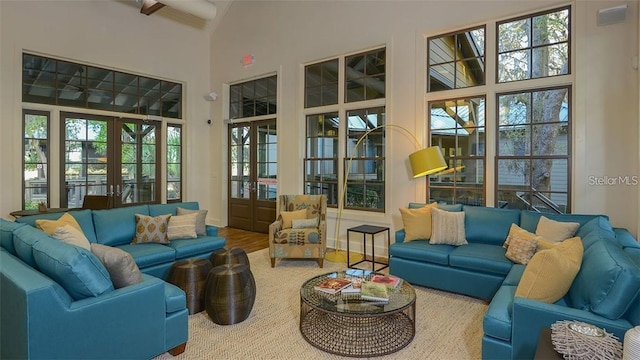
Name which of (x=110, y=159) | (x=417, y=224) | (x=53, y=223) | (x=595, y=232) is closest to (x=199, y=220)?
(x=53, y=223)

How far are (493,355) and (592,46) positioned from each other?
11.5ft

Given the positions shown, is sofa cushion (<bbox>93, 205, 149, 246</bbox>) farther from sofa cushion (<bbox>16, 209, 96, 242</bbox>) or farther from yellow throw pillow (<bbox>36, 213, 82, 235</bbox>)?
yellow throw pillow (<bbox>36, 213, 82, 235</bbox>)

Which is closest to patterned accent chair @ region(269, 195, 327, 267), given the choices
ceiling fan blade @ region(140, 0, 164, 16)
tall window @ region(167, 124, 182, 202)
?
tall window @ region(167, 124, 182, 202)

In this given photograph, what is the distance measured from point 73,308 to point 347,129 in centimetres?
443

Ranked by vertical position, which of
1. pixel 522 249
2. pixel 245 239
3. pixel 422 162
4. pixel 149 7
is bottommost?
pixel 245 239

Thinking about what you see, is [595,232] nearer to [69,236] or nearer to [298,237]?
[298,237]

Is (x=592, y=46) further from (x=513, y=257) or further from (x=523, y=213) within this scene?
(x=513, y=257)

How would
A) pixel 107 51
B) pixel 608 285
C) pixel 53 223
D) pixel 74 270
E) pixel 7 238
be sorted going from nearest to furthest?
1. pixel 608 285
2. pixel 74 270
3. pixel 7 238
4. pixel 53 223
5. pixel 107 51

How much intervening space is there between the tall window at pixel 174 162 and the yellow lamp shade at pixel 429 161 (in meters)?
5.12

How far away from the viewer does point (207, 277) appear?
3010 millimetres

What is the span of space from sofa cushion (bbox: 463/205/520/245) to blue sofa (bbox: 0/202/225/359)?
3123 millimetres

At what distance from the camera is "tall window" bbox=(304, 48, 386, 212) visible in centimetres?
535

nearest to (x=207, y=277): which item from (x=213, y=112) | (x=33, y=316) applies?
(x=33, y=316)

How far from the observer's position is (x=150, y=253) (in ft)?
11.7
